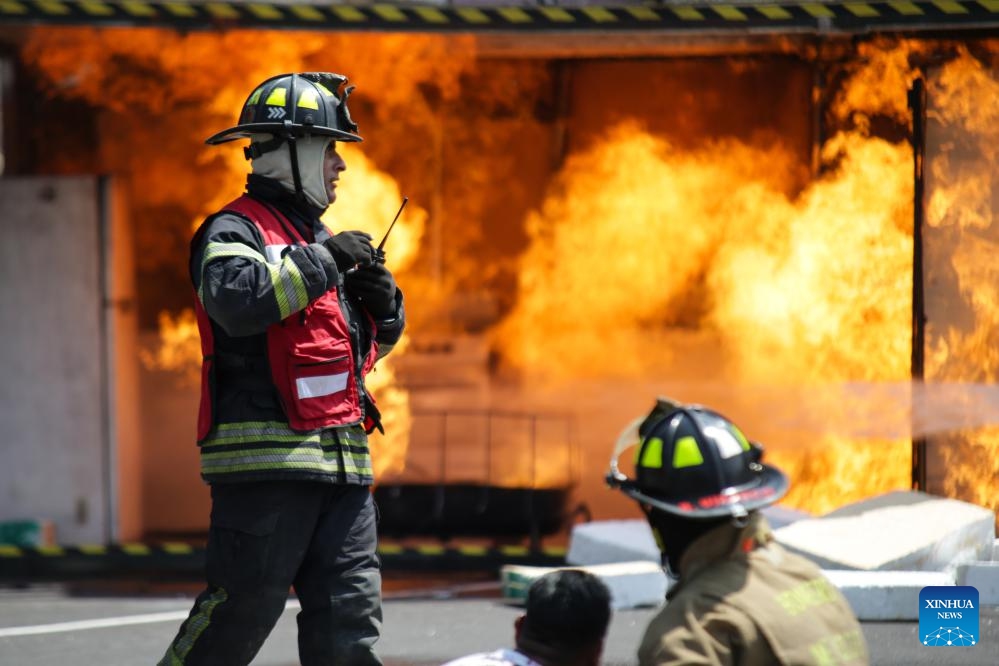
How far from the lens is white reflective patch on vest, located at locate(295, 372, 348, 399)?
366 cm

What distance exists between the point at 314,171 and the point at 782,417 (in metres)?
4.98

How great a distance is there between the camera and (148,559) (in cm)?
732

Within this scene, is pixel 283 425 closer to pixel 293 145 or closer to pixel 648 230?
pixel 293 145

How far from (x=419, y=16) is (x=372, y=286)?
301cm

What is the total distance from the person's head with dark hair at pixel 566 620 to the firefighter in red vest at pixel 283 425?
104cm

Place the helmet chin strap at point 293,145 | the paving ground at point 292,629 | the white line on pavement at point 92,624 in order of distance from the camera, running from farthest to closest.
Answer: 1. the white line on pavement at point 92,624
2. the paving ground at point 292,629
3. the helmet chin strap at point 293,145

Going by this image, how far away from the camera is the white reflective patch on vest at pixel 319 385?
3.66 m

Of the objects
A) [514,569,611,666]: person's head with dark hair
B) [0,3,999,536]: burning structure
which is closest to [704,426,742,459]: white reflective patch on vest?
[514,569,611,666]: person's head with dark hair

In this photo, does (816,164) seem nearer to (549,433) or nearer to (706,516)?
(549,433)

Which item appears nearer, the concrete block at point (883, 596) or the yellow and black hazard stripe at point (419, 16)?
the concrete block at point (883, 596)

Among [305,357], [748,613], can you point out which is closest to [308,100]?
[305,357]

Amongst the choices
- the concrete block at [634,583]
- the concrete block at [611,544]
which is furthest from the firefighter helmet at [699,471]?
the concrete block at [611,544]

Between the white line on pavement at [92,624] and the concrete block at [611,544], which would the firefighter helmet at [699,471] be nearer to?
the concrete block at [611,544]

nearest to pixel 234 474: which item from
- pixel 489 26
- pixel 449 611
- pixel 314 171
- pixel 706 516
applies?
pixel 314 171
